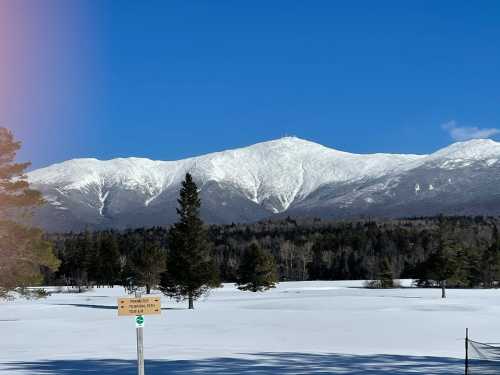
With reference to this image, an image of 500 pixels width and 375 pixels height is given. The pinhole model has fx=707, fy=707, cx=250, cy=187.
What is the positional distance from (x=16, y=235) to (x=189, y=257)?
30046 millimetres

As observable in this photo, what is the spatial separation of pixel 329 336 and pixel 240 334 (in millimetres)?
5137

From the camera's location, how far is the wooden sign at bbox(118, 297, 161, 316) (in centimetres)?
1719

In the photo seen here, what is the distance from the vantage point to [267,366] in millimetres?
24219

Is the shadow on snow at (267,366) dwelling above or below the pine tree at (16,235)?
below

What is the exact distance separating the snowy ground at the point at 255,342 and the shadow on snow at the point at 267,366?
3 cm

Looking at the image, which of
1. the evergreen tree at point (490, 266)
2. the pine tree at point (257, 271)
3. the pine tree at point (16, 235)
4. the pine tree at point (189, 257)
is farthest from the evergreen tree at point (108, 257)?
the pine tree at point (16, 235)

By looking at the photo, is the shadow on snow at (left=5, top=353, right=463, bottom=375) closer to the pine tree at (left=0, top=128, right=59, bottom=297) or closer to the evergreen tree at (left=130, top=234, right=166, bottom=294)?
the pine tree at (left=0, top=128, right=59, bottom=297)

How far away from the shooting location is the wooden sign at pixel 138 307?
17.2 m

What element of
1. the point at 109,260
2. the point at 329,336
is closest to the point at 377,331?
the point at 329,336

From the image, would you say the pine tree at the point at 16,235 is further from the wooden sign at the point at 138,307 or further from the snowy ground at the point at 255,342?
the wooden sign at the point at 138,307

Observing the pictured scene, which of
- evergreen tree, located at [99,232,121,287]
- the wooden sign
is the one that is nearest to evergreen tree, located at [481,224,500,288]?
evergreen tree, located at [99,232,121,287]

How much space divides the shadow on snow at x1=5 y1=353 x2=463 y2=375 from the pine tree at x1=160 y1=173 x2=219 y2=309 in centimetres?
4431

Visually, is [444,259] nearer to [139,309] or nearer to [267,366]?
[267,366]

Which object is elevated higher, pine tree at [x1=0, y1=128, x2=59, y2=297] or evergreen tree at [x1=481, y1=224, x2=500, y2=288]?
pine tree at [x1=0, y1=128, x2=59, y2=297]
